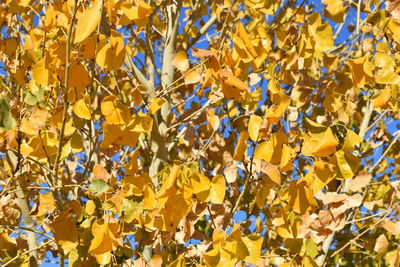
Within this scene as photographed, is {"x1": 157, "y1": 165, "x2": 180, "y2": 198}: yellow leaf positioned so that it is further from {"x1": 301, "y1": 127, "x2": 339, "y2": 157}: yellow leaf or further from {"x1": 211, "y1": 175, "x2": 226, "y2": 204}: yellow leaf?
{"x1": 301, "y1": 127, "x2": 339, "y2": 157}: yellow leaf

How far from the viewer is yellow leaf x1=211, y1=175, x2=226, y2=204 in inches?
62.0

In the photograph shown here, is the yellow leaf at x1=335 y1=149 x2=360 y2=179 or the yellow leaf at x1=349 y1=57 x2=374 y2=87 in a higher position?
the yellow leaf at x1=349 y1=57 x2=374 y2=87

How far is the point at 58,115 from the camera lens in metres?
1.60

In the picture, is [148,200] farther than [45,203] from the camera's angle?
No

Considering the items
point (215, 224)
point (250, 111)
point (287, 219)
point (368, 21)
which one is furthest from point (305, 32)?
point (215, 224)

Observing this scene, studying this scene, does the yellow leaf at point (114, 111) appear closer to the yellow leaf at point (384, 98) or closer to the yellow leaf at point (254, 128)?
the yellow leaf at point (254, 128)

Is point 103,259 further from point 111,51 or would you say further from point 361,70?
point 361,70

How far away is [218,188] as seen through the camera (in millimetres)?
1588

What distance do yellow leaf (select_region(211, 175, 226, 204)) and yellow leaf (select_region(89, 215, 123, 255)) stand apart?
0.35m

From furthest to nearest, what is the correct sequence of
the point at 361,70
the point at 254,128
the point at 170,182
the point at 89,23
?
the point at 361,70, the point at 254,128, the point at 170,182, the point at 89,23

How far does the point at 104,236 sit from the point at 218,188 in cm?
41

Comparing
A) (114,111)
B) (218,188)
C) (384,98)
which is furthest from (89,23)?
(384,98)

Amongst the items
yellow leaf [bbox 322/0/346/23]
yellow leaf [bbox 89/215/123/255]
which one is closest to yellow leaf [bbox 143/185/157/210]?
yellow leaf [bbox 89/215/123/255]

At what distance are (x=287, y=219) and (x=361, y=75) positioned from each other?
588 mm
